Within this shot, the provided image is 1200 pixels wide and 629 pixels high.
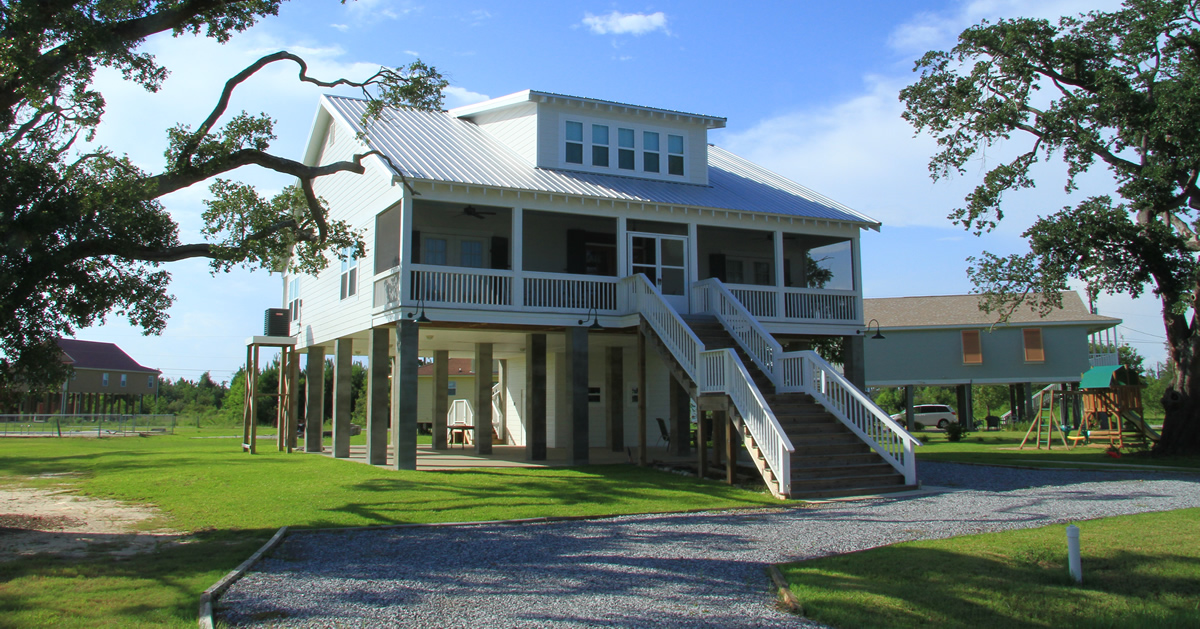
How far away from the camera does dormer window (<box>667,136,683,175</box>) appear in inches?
851

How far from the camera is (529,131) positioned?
20.6 metres

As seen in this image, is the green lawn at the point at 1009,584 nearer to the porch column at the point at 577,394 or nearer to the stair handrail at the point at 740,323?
the stair handrail at the point at 740,323

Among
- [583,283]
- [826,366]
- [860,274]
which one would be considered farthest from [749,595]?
[860,274]

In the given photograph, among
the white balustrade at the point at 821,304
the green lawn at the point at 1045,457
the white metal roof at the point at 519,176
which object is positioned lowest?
the green lawn at the point at 1045,457

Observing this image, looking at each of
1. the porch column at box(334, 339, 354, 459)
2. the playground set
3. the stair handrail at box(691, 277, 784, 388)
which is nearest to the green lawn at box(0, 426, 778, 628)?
the porch column at box(334, 339, 354, 459)

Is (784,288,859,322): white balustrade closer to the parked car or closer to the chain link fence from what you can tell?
the parked car

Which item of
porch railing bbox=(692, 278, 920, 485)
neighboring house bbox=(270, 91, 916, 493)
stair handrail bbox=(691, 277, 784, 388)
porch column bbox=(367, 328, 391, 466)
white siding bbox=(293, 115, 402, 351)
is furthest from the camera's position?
white siding bbox=(293, 115, 402, 351)

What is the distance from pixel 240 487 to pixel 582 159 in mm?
11128

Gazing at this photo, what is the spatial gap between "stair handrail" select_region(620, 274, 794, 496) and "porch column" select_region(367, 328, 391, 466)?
18.4 ft

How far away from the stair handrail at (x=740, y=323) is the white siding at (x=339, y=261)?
720 centimetres

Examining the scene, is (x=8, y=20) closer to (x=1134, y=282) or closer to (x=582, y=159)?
(x=582, y=159)

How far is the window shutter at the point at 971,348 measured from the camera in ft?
127

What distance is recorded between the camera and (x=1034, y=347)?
38.2 meters

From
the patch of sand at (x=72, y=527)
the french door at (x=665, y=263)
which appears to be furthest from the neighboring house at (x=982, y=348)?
the patch of sand at (x=72, y=527)
